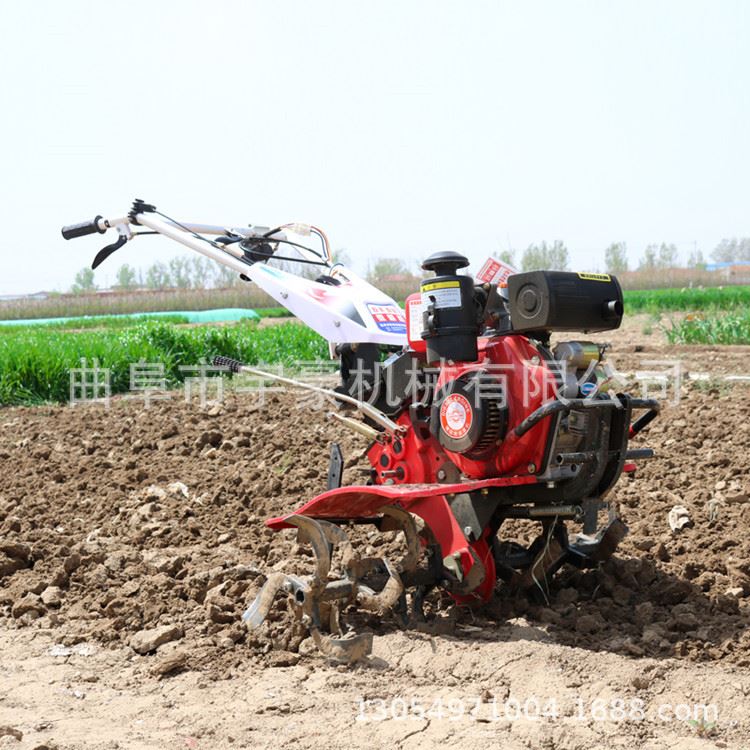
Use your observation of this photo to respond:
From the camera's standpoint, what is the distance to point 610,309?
12.4 feet

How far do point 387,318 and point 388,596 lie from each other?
1300mm

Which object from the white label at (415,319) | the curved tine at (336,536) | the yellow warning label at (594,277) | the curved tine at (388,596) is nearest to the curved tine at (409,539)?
the curved tine at (388,596)

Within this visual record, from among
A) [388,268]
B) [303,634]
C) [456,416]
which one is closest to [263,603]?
[303,634]

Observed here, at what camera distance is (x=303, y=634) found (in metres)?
3.93

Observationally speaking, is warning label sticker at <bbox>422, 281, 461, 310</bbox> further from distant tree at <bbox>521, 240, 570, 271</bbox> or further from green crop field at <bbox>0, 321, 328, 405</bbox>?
distant tree at <bbox>521, 240, 570, 271</bbox>

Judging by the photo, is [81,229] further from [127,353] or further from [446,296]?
[127,353]

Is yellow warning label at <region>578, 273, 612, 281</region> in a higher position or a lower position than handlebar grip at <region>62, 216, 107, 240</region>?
lower

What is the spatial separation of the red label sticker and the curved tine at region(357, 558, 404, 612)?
62 cm

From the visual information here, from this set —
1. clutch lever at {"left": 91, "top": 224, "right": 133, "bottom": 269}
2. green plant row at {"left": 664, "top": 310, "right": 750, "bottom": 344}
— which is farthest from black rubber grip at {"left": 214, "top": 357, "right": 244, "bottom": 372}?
green plant row at {"left": 664, "top": 310, "right": 750, "bottom": 344}

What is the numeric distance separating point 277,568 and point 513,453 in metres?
1.45

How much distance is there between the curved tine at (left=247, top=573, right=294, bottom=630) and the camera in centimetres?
393

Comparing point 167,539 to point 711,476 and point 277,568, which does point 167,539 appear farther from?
point 711,476

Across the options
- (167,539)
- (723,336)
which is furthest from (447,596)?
(723,336)

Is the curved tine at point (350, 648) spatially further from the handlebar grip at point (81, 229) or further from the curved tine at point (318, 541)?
the handlebar grip at point (81, 229)
